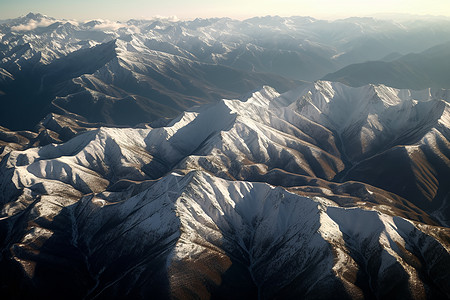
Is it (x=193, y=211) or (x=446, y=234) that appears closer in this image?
(x=446, y=234)

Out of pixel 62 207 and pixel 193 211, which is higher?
pixel 193 211

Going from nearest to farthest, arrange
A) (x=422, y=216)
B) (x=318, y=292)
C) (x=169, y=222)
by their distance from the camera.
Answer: (x=318, y=292) < (x=169, y=222) < (x=422, y=216)

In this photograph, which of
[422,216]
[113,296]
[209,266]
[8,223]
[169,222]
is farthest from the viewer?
[422,216]

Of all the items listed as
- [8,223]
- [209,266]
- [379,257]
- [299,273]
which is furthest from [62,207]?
[379,257]

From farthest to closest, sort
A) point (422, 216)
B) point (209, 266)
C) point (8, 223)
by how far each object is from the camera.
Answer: point (422, 216) < point (8, 223) < point (209, 266)

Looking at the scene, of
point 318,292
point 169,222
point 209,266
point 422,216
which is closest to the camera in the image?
point 318,292

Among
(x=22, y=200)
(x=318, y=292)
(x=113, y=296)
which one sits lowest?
(x=22, y=200)

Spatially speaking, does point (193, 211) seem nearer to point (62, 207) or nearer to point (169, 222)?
point (169, 222)

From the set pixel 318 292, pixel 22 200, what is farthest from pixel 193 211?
pixel 22 200

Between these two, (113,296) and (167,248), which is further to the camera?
(167,248)
